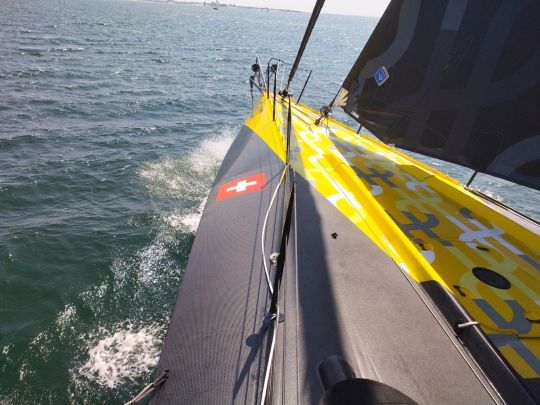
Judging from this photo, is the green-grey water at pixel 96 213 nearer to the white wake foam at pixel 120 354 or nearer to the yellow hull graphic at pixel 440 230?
the white wake foam at pixel 120 354

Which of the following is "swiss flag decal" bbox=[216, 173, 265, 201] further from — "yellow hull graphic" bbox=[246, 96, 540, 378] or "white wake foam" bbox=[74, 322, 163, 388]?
"white wake foam" bbox=[74, 322, 163, 388]

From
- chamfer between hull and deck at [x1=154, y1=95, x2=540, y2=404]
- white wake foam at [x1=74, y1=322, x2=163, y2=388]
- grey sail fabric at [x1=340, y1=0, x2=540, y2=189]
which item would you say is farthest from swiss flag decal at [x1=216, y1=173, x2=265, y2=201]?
white wake foam at [x1=74, y1=322, x2=163, y2=388]

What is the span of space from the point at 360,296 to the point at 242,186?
12.9 ft

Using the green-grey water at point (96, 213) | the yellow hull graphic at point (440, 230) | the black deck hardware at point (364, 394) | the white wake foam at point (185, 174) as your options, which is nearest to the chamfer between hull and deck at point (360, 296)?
the yellow hull graphic at point (440, 230)


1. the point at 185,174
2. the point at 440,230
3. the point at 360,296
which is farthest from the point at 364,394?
the point at 185,174

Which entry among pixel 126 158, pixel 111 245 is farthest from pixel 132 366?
pixel 126 158

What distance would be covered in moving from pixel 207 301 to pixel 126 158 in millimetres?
10111

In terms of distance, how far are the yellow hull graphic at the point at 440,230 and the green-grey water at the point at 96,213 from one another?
4.18 m

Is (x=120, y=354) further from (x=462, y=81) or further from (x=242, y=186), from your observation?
(x=462, y=81)

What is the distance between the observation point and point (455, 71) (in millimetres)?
4996

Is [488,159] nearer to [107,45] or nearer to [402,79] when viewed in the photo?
[402,79]

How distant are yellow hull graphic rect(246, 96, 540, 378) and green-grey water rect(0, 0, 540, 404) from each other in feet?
13.7

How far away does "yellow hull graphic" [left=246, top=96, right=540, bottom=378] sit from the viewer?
3520 millimetres

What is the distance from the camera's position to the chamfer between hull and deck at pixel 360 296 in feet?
8.63
